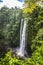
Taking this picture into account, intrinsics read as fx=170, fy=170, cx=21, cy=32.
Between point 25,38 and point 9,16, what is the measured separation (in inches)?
24.1

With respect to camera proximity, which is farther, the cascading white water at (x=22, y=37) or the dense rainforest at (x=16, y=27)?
the cascading white water at (x=22, y=37)

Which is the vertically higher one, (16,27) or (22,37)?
(16,27)

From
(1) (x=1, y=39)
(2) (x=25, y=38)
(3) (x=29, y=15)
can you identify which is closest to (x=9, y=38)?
(1) (x=1, y=39)

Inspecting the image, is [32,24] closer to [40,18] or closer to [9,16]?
[40,18]

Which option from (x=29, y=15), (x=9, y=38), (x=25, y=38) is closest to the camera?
(x=29, y=15)

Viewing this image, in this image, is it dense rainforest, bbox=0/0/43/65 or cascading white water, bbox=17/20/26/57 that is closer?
dense rainforest, bbox=0/0/43/65

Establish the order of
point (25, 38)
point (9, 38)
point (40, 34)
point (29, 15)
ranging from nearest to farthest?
point (40, 34) < point (29, 15) < point (9, 38) < point (25, 38)

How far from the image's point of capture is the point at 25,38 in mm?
3723

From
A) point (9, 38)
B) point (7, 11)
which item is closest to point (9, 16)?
point (7, 11)

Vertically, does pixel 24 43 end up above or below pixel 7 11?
below

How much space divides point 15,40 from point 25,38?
8.9 inches

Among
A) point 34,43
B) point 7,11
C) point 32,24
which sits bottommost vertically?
point 34,43

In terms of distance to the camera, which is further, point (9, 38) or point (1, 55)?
point (9, 38)

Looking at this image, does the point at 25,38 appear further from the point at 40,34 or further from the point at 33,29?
the point at 40,34
